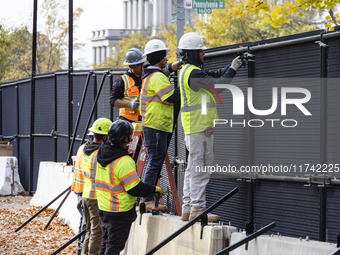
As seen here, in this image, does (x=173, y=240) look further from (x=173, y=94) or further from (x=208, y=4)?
(x=208, y=4)

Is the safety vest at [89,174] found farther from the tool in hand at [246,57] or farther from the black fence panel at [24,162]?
the black fence panel at [24,162]

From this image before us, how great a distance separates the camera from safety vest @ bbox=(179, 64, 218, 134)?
8.39 m

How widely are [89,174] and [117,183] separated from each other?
1354 millimetres

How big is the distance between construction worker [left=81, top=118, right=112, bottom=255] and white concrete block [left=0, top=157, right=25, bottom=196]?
470 inches

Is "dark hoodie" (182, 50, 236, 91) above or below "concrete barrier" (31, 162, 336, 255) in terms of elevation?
above

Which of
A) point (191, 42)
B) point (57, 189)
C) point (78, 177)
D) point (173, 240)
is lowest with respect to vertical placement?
point (57, 189)

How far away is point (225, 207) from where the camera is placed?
9.08 meters

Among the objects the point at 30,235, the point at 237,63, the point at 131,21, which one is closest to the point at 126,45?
the point at 131,21

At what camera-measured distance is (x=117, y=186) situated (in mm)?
8008

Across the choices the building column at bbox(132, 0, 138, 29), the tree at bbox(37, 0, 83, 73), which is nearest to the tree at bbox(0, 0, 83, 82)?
the tree at bbox(37, 0, 83, 73)

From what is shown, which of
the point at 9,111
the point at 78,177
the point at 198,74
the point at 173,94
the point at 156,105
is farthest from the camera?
the point at 9,111

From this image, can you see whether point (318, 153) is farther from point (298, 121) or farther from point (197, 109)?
point (197, 109)

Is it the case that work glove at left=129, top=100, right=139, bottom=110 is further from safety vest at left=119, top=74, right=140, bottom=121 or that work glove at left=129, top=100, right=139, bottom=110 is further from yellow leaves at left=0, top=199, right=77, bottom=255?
yellow leaves at left=0, top=199, right=77, bottom=255

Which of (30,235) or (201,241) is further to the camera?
(30,235)
